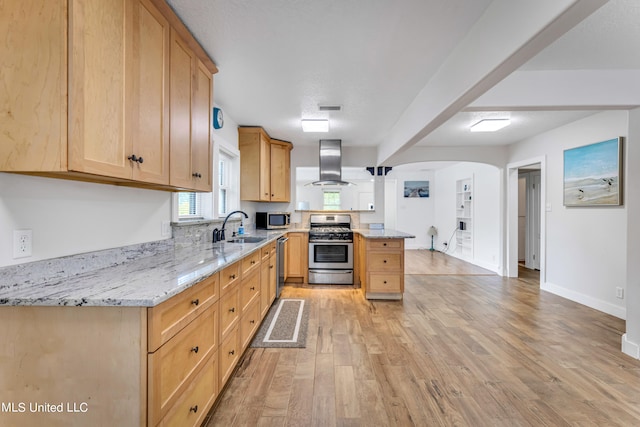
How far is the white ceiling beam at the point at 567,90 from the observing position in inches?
89.0

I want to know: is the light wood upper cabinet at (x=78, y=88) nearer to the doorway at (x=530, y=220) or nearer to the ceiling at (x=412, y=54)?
the ceiling at (x=412, y=54)

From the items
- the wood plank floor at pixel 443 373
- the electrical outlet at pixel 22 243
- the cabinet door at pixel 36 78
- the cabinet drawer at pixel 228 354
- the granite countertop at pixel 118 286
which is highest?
the cabinet door at pixel 36 78

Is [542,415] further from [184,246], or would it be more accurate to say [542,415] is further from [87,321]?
[184,246]

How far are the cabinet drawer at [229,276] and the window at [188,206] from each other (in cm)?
95

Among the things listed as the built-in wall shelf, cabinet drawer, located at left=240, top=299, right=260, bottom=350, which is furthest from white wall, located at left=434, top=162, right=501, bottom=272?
cabinet drawer, located at left=240, top=299, right=260, bottom=350

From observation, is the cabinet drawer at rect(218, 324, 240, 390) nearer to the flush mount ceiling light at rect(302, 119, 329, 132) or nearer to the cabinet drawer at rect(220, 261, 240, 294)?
the cabinet drawer at rect(220, 261, 240, 294)

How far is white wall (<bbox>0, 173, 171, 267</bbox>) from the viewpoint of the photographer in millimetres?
1146

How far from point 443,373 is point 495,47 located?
216 centimetres

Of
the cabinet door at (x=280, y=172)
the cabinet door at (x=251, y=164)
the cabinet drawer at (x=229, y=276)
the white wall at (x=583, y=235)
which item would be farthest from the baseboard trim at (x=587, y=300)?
the cabinet door at (x=251, y=164)

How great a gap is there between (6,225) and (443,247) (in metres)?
8.36

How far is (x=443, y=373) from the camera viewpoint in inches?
82.0

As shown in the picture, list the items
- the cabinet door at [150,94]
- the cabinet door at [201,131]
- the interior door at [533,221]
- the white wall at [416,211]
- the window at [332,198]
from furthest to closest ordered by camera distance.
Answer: the window at [332,198], the white wall at [416,211], the interior door at [533,221], the cabinet door at [201,131], the cabinet door at [150,94]

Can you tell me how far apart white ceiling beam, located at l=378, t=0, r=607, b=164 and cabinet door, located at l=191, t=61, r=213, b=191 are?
5.99ft

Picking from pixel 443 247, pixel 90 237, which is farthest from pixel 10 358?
pixel 443 247
